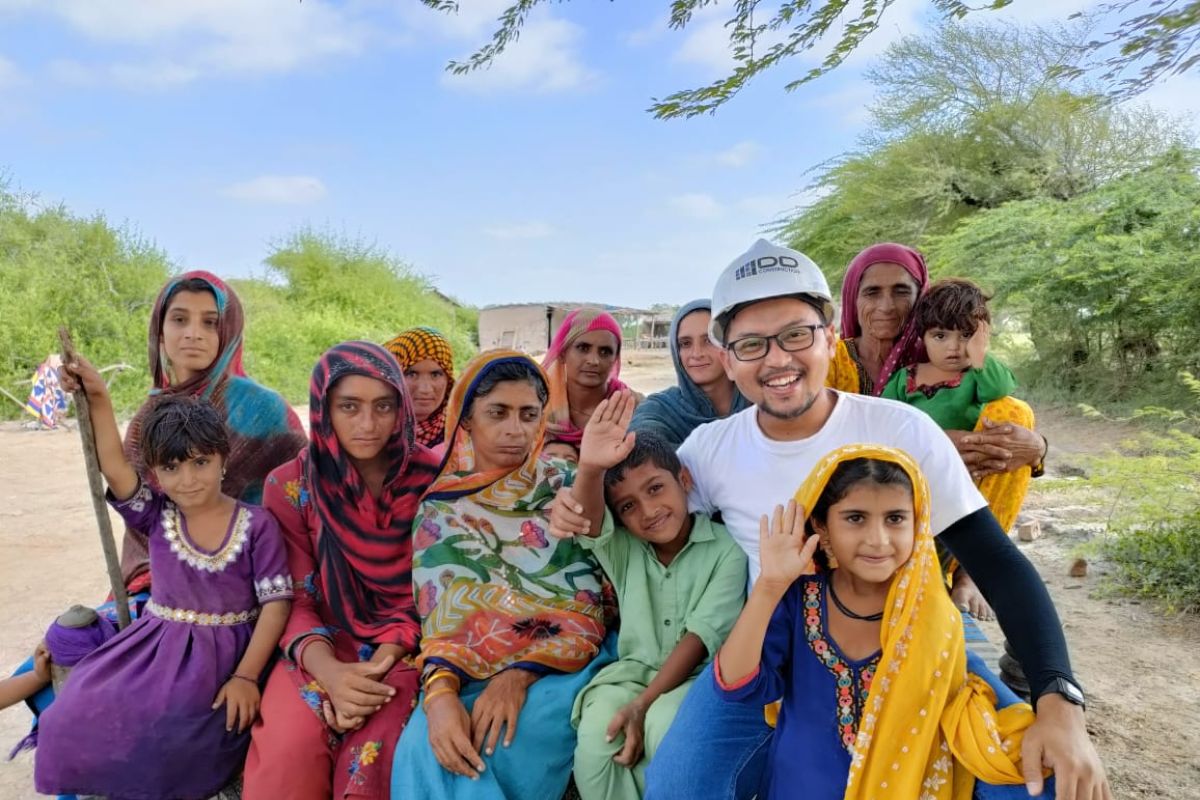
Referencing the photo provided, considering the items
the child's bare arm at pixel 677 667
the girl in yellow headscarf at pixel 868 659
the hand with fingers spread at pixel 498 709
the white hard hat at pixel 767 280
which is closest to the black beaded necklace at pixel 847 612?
the girl in yellow headscarf at pixel 868 659

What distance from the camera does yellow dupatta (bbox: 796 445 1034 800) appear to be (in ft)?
5.97

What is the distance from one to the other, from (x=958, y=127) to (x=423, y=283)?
20.1 m

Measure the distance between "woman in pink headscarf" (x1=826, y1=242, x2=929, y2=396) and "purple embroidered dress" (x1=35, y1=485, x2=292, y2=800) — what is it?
240 cm

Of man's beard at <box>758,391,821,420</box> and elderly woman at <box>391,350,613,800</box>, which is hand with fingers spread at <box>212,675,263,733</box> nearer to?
elderly woman at <box>391,350,613,800</box>

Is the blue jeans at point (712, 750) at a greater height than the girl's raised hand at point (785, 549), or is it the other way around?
the girl's raised hand at point (785, 549)

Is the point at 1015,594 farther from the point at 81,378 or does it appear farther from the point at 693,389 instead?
the point at 81,378

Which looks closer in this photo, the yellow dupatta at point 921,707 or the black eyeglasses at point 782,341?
the yellow dupatta at point 921,707

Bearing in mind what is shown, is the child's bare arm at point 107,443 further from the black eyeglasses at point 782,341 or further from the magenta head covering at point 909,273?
the magenta head covering at point 909,273

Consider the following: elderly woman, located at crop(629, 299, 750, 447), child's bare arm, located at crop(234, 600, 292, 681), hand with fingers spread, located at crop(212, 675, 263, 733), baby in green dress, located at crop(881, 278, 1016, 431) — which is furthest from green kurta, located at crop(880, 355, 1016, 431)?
hand with fingers spread, located at crop(212, 675, 263, 733)

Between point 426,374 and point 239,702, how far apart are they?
6.67 ft

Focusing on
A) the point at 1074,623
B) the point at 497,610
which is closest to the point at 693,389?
the point at 497,610

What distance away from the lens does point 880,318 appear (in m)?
3.23

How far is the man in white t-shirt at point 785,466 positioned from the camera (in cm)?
198

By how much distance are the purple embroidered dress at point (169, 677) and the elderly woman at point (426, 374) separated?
151 cm
